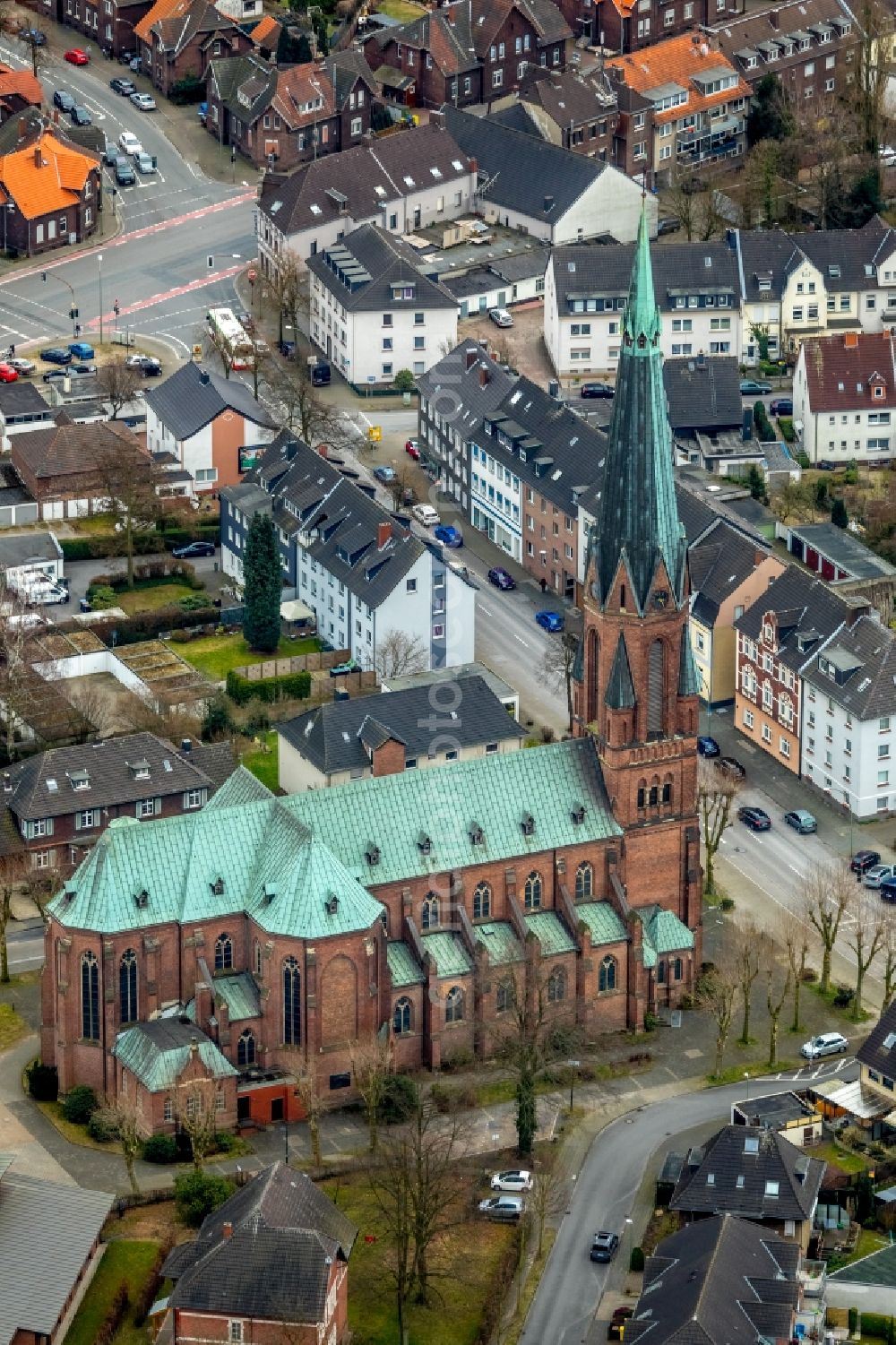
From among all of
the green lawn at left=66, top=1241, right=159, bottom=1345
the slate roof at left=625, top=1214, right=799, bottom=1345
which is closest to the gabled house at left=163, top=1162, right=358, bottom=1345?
the green lawn at left=66, top=1241, right=159, bottom=1345

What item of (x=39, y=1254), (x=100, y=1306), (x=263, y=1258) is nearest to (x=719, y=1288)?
(x=263, y=1258)

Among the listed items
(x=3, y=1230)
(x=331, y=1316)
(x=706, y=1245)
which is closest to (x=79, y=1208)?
(x=3, y=1230)

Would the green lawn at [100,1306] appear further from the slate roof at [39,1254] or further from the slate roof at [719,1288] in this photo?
the slate roof at [719,1288]

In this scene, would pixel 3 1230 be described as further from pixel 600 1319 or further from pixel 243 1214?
pixel 600 1319

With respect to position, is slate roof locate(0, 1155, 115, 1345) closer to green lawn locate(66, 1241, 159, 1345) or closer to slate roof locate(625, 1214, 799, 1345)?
green lawn locate(66, 1241, 159, 1345)

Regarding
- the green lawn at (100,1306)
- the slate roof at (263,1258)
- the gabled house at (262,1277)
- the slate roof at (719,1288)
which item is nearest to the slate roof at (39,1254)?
the green lawn at (100,1306)

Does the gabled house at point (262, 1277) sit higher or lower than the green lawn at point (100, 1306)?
higher
